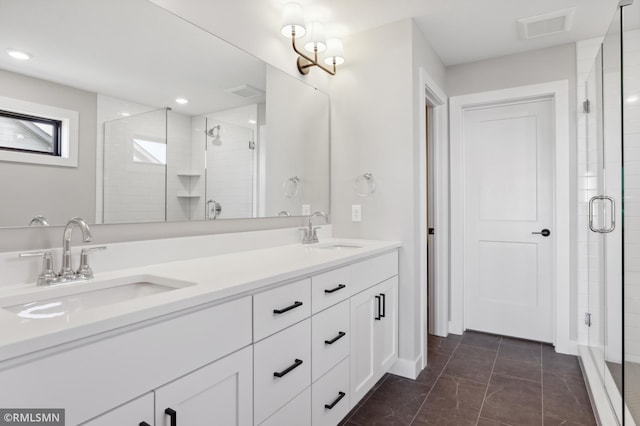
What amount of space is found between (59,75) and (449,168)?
2.81m

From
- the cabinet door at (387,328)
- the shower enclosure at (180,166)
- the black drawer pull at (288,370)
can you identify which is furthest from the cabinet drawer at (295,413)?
the shower enclosure at (180,166)

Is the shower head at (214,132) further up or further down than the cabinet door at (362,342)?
further up

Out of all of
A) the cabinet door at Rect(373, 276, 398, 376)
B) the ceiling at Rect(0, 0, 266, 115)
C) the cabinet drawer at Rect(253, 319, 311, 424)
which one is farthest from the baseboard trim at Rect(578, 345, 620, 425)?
the ceiling at Rect(0, 0, 266, 115)

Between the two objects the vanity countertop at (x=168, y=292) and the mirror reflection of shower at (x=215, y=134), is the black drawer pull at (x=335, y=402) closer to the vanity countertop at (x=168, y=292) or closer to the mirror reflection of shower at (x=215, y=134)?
the vanity countertop at (x=168, y=292)

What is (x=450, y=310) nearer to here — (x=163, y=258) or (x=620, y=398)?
(x=620, y=398)

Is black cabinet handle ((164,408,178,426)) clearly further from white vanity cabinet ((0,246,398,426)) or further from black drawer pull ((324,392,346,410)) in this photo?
black drawer pull ((324,392,346,410))

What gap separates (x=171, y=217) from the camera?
5.44 ft

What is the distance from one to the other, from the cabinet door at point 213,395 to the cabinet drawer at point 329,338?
40cm

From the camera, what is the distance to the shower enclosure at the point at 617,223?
59.0 inches

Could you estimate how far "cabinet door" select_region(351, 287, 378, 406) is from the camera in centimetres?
182

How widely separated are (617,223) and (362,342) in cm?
137

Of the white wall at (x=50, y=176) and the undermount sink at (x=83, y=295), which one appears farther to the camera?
the white wall at (x=50, y=176)

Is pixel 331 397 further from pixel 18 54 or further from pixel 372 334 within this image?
pixel 18 54

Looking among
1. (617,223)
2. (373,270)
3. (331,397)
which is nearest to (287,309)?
(331,397)
